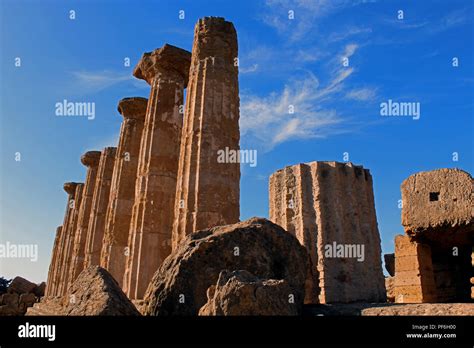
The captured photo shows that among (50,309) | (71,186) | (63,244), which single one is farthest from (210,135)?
(71,186)

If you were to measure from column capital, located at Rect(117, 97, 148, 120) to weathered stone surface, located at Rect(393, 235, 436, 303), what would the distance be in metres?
12.5

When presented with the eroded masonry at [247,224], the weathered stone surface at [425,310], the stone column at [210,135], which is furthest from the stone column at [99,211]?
the weathered stone surface at [425,310]

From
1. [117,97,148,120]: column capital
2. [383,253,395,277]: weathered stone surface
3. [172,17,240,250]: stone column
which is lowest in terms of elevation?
[383,253,395,277]: weathered stone surface

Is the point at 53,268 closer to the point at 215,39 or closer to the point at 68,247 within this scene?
the point at 68,247

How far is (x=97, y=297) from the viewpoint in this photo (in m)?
5.85

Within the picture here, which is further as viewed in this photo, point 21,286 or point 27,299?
point 21,286

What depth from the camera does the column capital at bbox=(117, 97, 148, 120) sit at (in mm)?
18516

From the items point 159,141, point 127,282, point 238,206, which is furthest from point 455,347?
point 159,141

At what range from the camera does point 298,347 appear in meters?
4.70

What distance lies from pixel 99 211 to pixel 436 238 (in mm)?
16072

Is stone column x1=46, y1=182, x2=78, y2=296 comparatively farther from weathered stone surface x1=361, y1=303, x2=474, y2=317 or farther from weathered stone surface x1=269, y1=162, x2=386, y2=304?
weathered stone surface x1=361, y1=303, x2=474, y2=317

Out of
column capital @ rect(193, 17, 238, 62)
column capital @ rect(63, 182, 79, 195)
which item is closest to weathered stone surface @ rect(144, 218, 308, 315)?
column capital @ rect(193, 17, 238, 62)

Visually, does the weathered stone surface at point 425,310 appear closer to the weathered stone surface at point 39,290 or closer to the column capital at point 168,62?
the column capital at point 168,62

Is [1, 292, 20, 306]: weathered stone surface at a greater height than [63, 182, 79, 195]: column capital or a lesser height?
lesser
